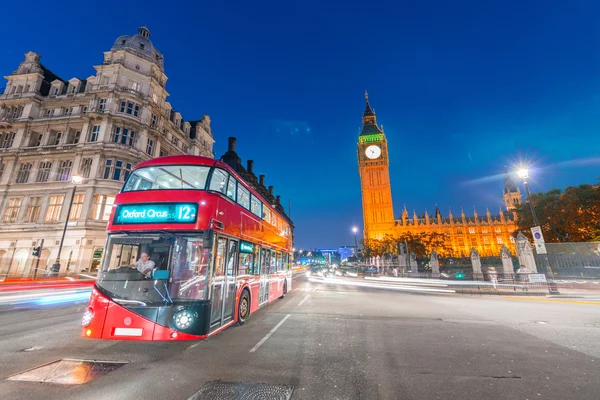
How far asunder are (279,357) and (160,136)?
3012cm

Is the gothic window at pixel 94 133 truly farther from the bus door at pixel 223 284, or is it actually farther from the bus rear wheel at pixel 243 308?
the bus door at pixel 223 284

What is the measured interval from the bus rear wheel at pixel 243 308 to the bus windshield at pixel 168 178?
3.92 meters

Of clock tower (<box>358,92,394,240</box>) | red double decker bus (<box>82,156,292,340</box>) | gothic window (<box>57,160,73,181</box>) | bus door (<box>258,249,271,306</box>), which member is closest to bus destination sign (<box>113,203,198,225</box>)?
red double decker bus (<box>82,156,292,340</box>)

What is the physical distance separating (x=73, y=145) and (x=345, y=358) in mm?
33331

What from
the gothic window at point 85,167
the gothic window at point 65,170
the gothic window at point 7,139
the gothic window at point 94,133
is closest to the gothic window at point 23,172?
the gothic window at point 7,139

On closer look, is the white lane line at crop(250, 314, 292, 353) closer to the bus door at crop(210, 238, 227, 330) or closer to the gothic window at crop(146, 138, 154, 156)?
the bus door at crop(210, 238, 227, 330)

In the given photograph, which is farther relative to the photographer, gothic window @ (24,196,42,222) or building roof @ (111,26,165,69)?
building roof @ (111,26,165,69)

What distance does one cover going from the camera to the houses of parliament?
91500mm

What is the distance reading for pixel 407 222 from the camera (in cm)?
9606

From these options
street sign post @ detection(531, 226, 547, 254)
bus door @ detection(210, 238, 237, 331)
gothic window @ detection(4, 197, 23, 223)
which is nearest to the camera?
bus door @ detection(210, 238, 237, 331)

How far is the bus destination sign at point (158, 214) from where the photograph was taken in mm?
5785

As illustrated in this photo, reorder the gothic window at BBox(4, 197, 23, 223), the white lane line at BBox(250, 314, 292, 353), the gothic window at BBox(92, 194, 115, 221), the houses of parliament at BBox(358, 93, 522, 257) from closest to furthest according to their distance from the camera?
the white lane line at BBox(250, 314, 292, 353) → the gothic window at BBox(92, 194, 115, 221) → the gothic window at BBox(4, 197, 23, 223) → the houses of parliament at BBox(358, 93, 522, 257)

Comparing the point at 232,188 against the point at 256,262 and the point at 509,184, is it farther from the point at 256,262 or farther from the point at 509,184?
the point at 509,184

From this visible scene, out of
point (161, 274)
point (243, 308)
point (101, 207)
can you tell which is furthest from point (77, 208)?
point (161, 274)
